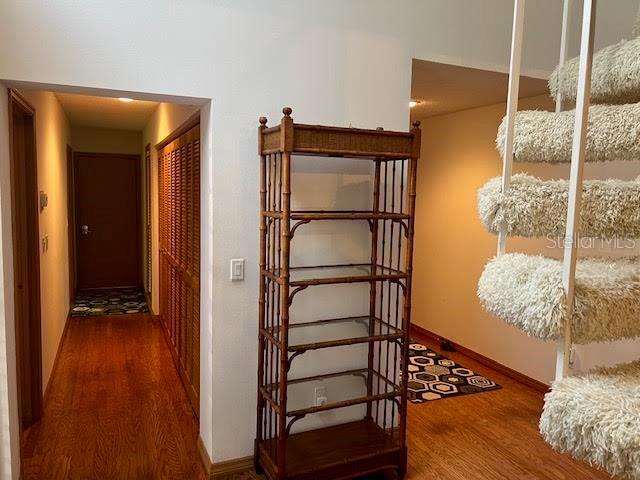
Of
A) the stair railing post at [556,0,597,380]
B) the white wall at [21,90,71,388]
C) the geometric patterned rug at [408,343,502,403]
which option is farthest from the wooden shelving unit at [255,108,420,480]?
the white wall at [21,90,71,388]

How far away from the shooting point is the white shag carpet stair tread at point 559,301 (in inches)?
39.4

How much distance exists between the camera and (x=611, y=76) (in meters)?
1.36

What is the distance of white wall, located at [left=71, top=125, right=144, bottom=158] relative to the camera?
6.75 metres

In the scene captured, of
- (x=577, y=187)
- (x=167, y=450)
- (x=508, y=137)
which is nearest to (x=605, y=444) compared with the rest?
(x=577, y=187)

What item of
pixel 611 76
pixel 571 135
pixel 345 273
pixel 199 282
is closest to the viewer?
pixel 571 135

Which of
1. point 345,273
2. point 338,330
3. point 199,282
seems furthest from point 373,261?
point 199,282

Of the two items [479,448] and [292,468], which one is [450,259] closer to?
[479,448]

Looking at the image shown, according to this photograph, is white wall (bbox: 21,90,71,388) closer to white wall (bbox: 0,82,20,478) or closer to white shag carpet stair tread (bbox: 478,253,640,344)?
white wall (bbox: 0,82,20,478)

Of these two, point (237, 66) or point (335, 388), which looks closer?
point (237, 66)

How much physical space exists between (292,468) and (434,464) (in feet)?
2.90

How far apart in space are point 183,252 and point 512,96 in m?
2.88

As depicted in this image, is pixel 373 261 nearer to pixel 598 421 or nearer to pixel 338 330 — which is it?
pixel 338 330

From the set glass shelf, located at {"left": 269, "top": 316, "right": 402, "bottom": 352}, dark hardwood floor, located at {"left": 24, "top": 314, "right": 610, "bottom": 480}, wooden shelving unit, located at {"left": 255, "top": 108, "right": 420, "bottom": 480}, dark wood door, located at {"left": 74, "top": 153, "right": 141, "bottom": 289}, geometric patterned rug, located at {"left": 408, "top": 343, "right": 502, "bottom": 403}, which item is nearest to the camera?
wooden shelving unit, located at {"left": 255, "top": 108, "right": 420, "bottom": 480}

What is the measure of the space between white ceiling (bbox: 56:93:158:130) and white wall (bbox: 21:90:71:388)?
0.18 metres
